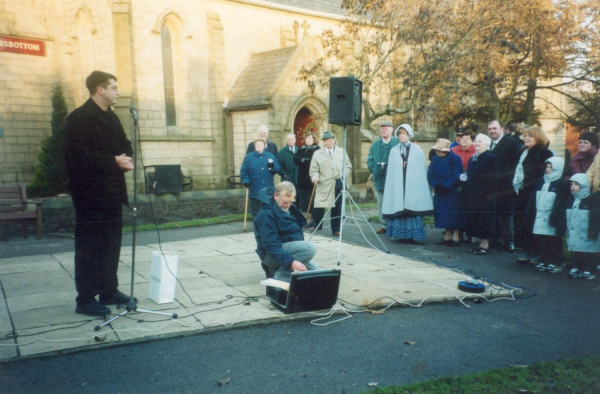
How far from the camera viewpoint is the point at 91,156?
478 centimetres

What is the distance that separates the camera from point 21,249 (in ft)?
29.3

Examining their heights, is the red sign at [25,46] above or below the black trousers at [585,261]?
above

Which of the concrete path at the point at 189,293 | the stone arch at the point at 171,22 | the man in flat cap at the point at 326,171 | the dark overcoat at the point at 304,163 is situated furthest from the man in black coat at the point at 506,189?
A: the stone arch at the point at 171,22

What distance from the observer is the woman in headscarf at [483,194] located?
8.11 metres

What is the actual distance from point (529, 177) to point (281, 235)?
434 cm

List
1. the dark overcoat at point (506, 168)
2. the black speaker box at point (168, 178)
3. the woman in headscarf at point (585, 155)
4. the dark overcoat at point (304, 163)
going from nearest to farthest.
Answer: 1. the woman in headscarf at point (585, 155)
2. the dark overcoat at point (506, 168)
3. the dark overcoat at point (304, 163)
4. the black speaker box at point (168, 178)

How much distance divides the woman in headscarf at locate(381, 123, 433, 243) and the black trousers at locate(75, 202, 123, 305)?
17.4 ft

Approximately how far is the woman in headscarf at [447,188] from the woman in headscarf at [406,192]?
21cm

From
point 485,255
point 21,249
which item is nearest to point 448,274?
point 485,255

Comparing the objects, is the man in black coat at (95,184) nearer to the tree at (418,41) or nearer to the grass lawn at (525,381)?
the grass lawn at (525,381)

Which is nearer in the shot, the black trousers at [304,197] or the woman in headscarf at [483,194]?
the woman in headscarf at [483,194]

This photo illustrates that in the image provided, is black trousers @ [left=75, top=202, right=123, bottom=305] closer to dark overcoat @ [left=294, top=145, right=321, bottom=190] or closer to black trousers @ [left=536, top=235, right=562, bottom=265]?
dark overcoat @ [left=294, top=145, right=321, bottom=190]

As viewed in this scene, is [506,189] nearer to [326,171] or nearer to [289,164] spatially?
[326,171]

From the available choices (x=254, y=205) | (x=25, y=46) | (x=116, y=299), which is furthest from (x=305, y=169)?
(x=25, y=46)
